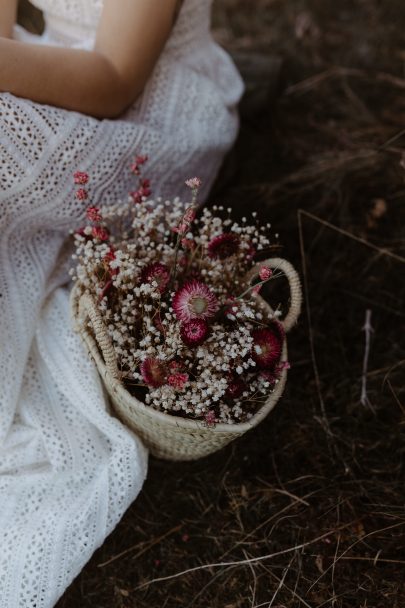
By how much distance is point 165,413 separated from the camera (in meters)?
1.11

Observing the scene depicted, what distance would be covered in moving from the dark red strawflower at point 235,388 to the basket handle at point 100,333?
22 centimetres

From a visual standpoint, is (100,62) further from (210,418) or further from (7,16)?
(210,418)

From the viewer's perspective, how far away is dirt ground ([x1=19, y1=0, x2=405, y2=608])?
1287 mm

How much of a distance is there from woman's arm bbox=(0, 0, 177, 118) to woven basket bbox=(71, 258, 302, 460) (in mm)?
436

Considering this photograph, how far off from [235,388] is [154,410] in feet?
0.52

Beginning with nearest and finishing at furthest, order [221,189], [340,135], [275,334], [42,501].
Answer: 1. [275,334]
2. [42,501]
3. [221,189]
4. [340,135]

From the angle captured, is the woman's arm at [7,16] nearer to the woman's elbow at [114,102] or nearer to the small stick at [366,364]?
the woman's elbow at [114,102]

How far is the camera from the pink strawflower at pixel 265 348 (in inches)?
43.3

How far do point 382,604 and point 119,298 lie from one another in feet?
2.76

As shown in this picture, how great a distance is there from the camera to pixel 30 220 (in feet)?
4.27

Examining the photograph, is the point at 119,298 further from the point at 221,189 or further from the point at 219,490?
the point at 221,189

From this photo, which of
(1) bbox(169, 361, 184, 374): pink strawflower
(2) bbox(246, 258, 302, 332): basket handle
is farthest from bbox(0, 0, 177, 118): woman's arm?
(1) bbox(169, 361, 184, 374): pink strawflower

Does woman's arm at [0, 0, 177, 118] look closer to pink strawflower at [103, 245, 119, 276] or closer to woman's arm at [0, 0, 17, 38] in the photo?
woman's arm at [0, 0, 17, 38]

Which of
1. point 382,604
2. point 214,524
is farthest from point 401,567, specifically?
point 214,524
